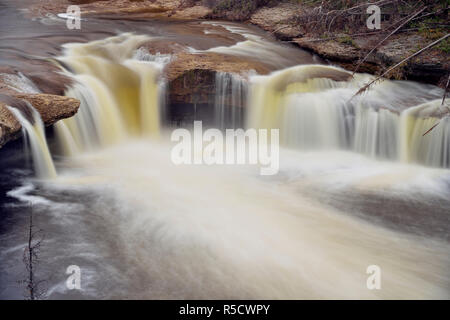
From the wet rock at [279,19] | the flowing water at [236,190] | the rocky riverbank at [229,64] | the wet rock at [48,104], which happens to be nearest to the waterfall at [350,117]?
the flowing water at [236,190]

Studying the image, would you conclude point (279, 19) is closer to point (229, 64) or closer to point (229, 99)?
point (229, 64)

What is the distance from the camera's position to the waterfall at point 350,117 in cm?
771

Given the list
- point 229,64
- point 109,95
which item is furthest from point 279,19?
point 109,95

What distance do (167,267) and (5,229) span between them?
6.10 feet

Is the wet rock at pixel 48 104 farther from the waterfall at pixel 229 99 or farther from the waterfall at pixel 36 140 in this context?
the waterfall at pixel 229 99

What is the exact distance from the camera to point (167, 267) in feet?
14.3

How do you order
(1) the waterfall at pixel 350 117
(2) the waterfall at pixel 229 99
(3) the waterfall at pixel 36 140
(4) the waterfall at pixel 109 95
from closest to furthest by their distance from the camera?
(3) the waterfall at pixel 36 140, (4) the waterfall at pixel 109 95, (1) the waterfall at pixel 350 117, (2) the waterfall at pixel 229 99

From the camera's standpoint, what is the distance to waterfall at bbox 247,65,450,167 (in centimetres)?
771

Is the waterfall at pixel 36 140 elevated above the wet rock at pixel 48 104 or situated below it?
below

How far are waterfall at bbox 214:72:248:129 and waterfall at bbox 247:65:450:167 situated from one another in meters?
0.19

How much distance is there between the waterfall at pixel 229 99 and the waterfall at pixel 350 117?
194 mm

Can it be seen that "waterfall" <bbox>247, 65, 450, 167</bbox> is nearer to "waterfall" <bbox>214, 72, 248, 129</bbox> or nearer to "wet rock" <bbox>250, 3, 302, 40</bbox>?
"waterfall" <bbox>214, 72, 248, 129</bbox>
